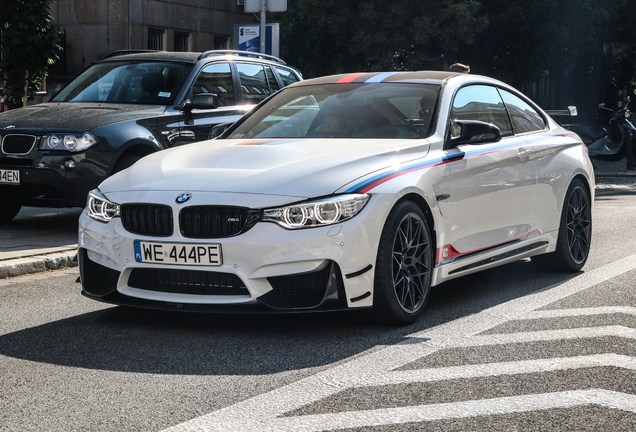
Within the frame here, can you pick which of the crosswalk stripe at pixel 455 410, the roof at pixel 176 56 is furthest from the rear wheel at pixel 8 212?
the crosswalk stripe at pixel 455 410

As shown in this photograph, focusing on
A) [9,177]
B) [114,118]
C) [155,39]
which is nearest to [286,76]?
[114,118]

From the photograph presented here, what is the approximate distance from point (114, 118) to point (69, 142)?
55 cm

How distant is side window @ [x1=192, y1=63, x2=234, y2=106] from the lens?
1039 centimetres

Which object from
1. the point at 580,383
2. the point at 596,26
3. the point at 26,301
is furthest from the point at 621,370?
the point at 596,26

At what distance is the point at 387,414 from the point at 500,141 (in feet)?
10.7

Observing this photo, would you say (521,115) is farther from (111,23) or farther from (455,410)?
(111,23)

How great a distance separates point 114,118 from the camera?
9.34m

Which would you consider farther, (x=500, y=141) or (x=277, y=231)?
(x=500, y=141)

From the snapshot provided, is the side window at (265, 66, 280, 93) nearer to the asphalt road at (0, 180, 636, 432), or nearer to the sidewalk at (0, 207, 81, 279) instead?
the sidewalk at (0, 207, 81, 279)

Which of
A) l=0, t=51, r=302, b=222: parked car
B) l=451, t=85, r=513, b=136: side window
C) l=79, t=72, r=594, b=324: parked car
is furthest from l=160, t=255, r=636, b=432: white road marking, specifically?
l=0, t=51, r=302, b=222: parked car

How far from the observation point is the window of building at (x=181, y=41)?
30128 millimetres

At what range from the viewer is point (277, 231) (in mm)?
4941

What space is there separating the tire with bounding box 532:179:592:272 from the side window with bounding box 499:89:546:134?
563 mm

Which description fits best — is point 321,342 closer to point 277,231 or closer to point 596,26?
point 277,231
